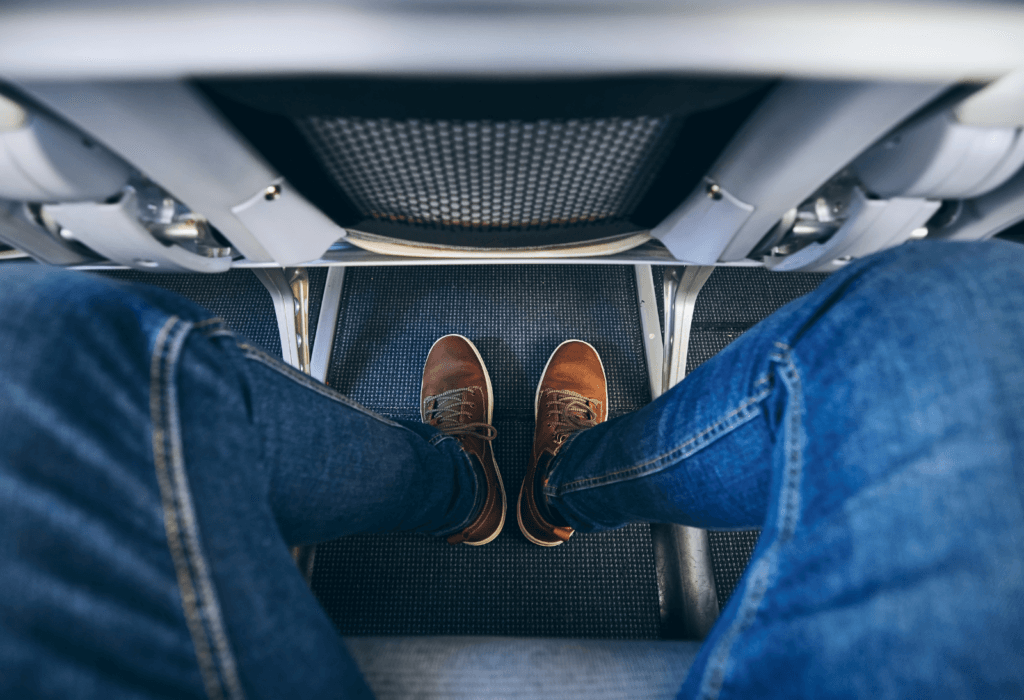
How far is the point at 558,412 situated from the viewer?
88 centimetres

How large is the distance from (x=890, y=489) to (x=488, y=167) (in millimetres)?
356

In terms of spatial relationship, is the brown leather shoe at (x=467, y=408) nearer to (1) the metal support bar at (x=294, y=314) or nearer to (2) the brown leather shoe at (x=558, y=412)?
(2) the brown leather shoe at (x=558, y=412)

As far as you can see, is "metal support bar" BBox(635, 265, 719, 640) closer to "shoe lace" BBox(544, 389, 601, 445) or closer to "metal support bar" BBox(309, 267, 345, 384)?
"shoe lace" BBox(544, 389, 601, 445)

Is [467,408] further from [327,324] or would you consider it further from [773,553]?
[773,553]

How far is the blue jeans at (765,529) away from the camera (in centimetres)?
27

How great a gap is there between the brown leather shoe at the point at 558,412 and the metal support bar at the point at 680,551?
13 cm

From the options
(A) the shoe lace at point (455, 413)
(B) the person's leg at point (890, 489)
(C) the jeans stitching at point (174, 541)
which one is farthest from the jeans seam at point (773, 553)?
(A) the shoe lace at point (455, 413)

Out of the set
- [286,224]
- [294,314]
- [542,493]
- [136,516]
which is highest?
[286,224]

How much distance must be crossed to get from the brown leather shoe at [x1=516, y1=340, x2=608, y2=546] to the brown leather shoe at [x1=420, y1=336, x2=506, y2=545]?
0.06 m

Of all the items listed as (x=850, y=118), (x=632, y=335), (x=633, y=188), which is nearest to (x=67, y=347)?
(x=633, y=188)

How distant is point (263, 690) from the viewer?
0.30m

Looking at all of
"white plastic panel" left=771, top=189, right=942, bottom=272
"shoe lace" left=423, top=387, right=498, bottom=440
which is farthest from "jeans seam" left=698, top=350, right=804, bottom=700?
"shoe lace" left=423, top=387, right=498, bottom=440

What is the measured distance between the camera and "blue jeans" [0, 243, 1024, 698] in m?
0.27

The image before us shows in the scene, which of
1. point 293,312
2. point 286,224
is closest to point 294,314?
point 293,312
